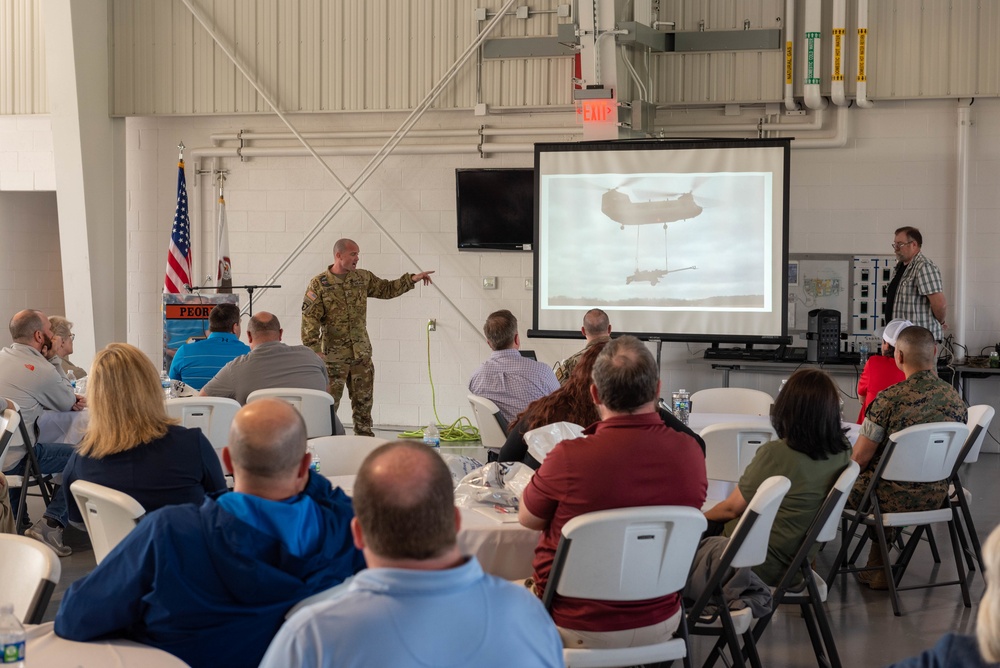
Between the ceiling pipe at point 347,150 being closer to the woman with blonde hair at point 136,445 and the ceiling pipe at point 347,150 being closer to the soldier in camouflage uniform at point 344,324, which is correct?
the soldier in camouflage uniform at point 344,324

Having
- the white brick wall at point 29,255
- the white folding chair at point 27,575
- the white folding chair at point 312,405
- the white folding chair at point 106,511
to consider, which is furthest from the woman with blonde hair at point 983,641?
the white brick wall at point 29,255

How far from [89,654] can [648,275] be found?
637cm

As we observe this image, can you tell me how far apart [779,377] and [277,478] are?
267 inches

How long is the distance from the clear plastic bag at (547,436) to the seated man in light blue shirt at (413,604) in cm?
188

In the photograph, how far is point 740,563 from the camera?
3.25 metres

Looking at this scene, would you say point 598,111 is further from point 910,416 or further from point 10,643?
point 10,643

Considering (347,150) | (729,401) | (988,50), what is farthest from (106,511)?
(988,50)

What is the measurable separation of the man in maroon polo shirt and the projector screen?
5.01 metres

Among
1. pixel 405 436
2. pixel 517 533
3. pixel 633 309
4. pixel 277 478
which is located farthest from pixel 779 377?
pixel 277 478

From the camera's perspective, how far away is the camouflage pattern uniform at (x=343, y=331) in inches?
318

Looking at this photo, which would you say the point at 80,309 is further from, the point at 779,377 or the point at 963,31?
the point at 963,31

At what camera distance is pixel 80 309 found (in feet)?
31.6

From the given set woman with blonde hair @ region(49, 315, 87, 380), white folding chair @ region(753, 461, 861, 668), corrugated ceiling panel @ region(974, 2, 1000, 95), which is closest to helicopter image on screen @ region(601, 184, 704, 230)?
corrugated ceiling panel @ region(974, 2, 1000, 95)

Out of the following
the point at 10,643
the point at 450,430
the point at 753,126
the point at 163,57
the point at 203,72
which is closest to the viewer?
the point at 10,643
